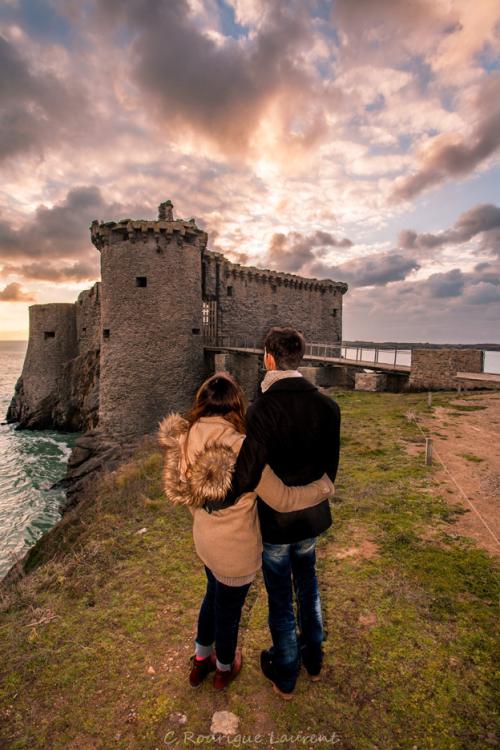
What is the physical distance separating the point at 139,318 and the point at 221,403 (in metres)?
18.8

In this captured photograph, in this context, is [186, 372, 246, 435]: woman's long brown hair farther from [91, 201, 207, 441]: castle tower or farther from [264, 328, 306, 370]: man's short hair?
[91, 201, 207, 441]: castle tower

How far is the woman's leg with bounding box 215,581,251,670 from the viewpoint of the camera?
251cm

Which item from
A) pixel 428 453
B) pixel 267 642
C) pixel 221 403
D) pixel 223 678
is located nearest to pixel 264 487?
pixel 221 403

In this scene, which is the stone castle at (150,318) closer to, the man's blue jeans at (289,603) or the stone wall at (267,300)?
the stone wall at (267,300)

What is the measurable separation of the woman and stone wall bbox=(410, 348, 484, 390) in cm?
1284

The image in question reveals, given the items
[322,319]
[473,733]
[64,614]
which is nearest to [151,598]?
[64,614]

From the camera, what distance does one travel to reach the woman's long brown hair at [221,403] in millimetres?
2518

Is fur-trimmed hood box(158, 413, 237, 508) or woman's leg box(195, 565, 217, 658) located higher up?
fur-trimmed hood box(158, 413, 237, 508)

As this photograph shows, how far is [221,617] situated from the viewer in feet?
8.41

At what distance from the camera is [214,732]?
2465 millimetres

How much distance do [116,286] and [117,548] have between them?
1764 centimetres

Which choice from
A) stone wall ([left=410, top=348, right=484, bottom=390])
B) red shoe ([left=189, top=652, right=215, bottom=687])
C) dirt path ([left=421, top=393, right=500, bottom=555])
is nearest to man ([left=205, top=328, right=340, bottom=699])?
red shoe ([left=189, top=652, right=215, bottom=687])

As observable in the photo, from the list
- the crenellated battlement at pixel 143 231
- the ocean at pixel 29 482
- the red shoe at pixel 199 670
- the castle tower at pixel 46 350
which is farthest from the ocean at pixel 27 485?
the crenellated battlement at pixel 143 231

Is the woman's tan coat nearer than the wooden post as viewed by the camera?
Yes
